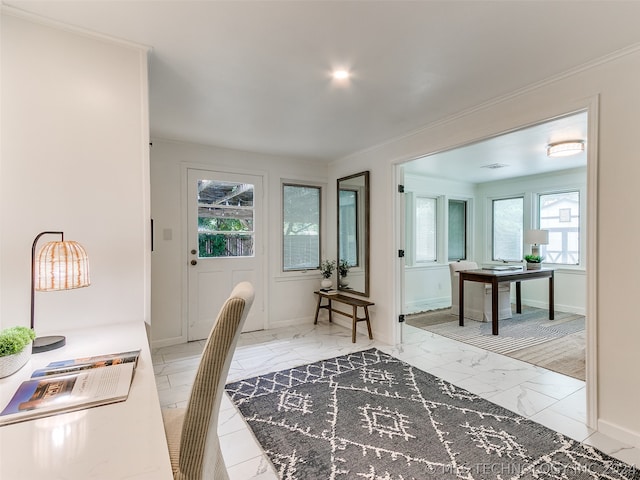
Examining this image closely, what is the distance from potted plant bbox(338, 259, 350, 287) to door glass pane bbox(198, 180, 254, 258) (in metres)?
1.25

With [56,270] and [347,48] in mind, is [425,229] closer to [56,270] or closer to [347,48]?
[347,48]

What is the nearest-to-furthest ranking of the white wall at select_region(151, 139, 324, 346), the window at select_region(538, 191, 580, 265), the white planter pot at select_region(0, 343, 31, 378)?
1. the white planter pot at select_region(0, 343, 31, 378)
2. the white wall at select_region(151, 139, 324, 346)
3. the window at select_region(538, 191, 580, 265)

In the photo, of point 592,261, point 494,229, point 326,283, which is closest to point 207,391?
point 592,261

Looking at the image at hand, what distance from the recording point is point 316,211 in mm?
4664

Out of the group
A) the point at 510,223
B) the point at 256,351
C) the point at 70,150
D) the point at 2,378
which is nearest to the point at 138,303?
the point at 2,378

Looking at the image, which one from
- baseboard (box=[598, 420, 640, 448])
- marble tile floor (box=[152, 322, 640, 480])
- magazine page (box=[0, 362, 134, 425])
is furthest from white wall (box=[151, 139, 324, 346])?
baseboard (box=[598, 420, 640, 448])

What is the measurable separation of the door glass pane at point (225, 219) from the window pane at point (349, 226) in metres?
1.23

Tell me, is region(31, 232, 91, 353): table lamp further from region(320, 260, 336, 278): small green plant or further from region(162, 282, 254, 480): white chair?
region(320, 260, 336, 278): small green plant

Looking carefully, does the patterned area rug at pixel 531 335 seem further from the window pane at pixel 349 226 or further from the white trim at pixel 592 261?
the window pane at pixel 349 226

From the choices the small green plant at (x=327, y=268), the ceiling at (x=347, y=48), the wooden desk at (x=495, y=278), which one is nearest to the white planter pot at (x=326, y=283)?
the small green plant at (x=327, y=268)

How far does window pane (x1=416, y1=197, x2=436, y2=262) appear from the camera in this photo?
5719 mm

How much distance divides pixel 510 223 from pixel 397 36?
212 inches

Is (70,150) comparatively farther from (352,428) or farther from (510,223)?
(510,223)

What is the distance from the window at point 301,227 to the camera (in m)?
4.42
